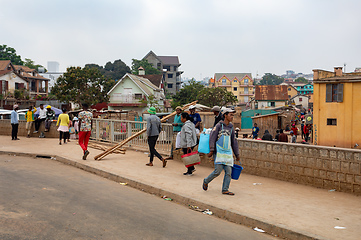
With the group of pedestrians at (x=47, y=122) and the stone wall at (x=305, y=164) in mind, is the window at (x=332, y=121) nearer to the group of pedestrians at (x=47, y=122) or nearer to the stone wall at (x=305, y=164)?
the group of pedestrians at (x=47, y=122)

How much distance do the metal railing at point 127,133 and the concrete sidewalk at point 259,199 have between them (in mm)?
1520

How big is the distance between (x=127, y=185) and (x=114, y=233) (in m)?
4.08

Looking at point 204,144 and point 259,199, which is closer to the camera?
point 259,199

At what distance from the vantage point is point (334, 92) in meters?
33.0

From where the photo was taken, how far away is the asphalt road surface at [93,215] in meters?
5.17

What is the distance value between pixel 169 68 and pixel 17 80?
200ft

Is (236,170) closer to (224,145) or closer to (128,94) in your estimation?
(224,145)

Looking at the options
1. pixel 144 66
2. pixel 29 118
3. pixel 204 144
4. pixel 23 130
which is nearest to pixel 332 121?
pixel 29 118

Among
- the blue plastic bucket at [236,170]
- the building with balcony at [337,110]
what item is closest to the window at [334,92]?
the building with balcony at [337,110]

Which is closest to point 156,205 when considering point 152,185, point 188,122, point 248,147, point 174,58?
point 152,185

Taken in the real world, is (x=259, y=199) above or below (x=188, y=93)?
below

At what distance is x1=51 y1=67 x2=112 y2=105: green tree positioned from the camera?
56156 millimetres

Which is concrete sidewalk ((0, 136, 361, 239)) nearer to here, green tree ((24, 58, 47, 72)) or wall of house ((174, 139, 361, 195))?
wall of house ((174, 139, 361, 195))

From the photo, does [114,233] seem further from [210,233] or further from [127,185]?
[127,185]
